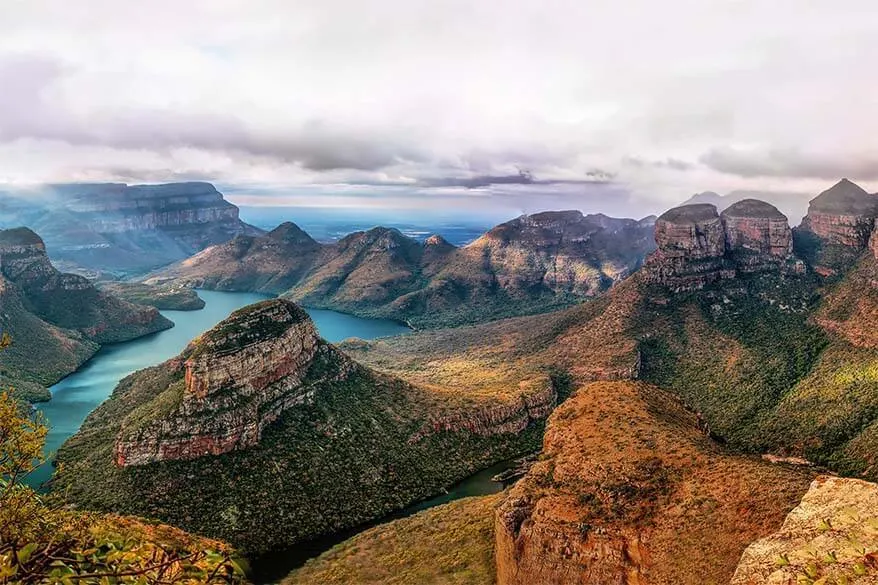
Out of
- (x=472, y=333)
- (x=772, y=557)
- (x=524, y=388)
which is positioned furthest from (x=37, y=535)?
(x=472, y=333)

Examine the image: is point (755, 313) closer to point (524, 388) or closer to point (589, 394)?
point (524, 388)

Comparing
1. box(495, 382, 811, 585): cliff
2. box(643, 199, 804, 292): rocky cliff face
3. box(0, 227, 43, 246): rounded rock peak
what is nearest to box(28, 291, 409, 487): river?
box(0, 227, 43, 246): rounded rock peak

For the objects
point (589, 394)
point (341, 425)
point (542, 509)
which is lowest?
point (341, 425)

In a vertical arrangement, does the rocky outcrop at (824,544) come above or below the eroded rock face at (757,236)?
below

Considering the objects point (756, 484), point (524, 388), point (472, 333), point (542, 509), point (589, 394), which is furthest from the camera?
point (472, 333)

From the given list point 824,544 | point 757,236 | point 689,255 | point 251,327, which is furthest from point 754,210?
point 824,544

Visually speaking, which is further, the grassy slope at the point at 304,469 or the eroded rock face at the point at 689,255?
the eroded rock face at the point at 689,255

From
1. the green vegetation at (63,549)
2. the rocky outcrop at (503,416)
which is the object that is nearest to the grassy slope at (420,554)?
the rocky outcrop at (503,416)

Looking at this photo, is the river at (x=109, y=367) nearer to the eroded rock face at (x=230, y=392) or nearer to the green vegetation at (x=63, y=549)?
the eroded rock face at (x=230, y=392)
